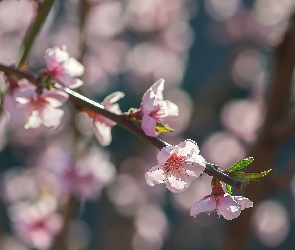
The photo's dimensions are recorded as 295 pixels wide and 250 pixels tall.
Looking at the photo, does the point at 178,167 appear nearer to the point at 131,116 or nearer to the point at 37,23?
the point at 131,116

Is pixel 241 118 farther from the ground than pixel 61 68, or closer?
closer

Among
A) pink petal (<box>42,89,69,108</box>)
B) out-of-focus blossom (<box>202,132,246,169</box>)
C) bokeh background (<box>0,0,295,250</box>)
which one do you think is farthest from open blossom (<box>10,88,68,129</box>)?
out-of-focus blossom (<box>202,132,246,169</box>)

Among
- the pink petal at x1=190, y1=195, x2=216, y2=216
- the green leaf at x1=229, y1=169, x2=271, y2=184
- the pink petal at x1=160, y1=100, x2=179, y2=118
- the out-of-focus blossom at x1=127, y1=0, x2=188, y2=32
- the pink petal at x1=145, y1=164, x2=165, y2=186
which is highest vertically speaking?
the green leaf at x1=229, y1=169, x2=271, y2=184

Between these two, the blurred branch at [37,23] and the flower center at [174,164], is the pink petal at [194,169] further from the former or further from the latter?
the blurred branch at [37,23]

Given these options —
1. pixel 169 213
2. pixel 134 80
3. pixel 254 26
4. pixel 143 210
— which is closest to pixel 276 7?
pixel 254 26

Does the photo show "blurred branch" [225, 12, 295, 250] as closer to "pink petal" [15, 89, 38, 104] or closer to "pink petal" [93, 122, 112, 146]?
"pink petal" [93, 122, 112, 146]

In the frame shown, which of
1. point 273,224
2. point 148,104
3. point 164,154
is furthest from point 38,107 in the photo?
point 273,224
